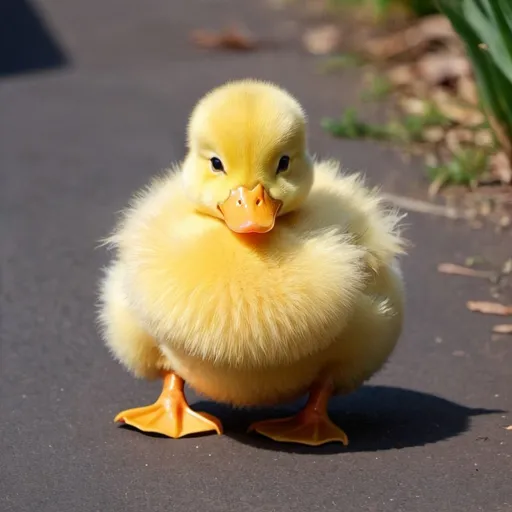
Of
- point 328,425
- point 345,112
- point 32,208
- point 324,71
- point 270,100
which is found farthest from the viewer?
point 324,71

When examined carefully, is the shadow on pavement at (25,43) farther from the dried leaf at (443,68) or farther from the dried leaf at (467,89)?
the dried leaf at (467,89)

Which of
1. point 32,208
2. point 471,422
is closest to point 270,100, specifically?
point 471,422

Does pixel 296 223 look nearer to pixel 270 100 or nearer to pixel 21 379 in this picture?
pixel 270 100

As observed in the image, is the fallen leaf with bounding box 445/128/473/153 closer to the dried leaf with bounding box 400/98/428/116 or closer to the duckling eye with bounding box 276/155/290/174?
the dried leaf with bounding box 400/98/428/116

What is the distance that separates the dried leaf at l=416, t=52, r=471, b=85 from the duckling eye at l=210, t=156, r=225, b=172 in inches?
160

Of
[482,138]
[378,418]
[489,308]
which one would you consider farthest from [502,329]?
[482,138]

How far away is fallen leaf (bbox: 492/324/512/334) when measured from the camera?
4.10m

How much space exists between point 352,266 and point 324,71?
4819mm

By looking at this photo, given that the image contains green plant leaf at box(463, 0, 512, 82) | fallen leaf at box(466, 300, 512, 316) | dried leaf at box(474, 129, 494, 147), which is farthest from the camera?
dried leaf at box(474, 129, 494, 147)

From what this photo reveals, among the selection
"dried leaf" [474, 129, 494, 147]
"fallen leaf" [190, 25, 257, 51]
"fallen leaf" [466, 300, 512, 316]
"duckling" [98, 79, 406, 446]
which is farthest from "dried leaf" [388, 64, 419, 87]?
"duckling" [98, 79, 406, 446]

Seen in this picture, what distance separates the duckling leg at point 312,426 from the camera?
3.20m

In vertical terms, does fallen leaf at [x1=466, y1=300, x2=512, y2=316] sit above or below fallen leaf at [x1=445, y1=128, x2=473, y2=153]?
above

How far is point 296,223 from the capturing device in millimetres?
3133

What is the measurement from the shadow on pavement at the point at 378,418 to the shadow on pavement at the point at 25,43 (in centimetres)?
486
